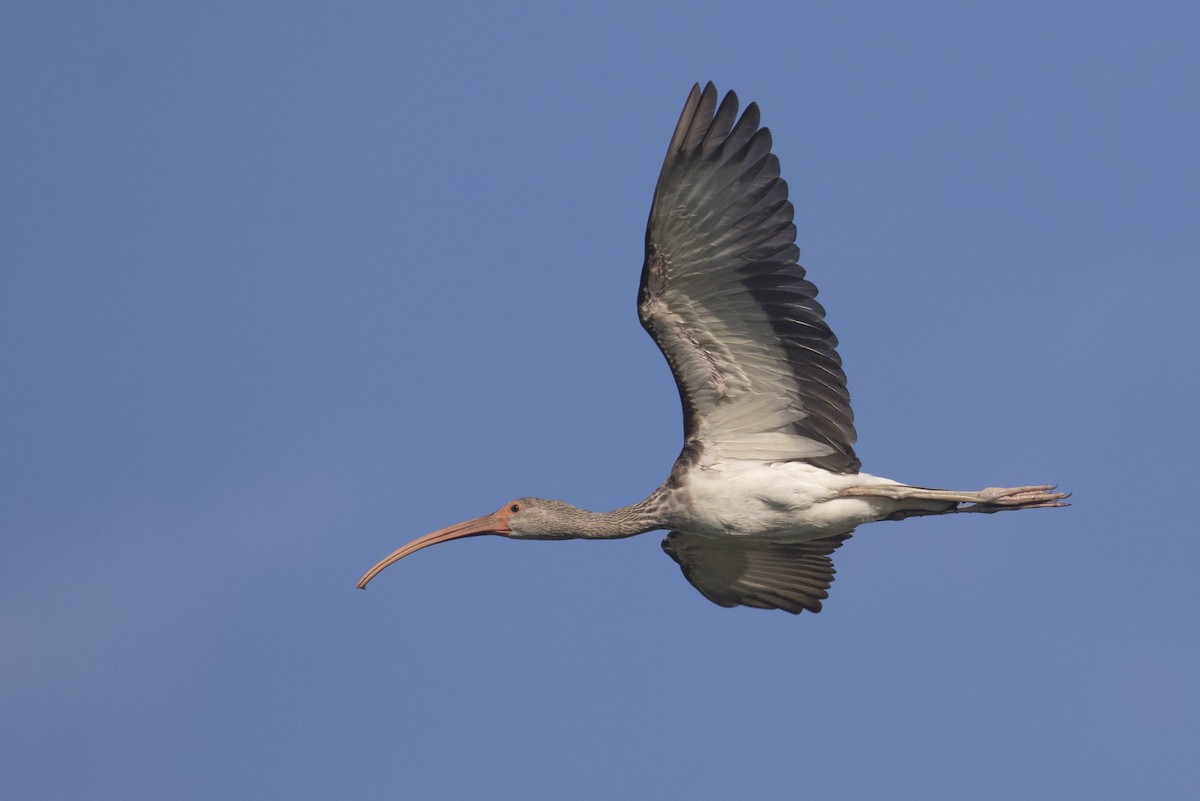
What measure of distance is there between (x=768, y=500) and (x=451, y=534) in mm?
4162

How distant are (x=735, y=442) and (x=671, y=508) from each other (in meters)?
1.02

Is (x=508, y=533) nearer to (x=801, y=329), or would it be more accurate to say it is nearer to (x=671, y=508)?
(x=671, y=508)

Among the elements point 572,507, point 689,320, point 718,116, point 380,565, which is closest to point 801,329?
point 689,320

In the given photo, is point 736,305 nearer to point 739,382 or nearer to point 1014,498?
point 739,382

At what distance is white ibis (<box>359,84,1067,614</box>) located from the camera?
16266mm

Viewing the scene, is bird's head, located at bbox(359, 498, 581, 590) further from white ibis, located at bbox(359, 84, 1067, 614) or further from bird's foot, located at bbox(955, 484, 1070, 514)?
bird's foot, located at bbox(955, 484, 1070, 514)

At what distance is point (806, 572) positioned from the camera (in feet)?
64.5

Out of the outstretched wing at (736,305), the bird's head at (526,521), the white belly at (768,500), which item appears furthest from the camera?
the bird's head at (526,521)

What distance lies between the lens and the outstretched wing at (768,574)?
19.4 metres

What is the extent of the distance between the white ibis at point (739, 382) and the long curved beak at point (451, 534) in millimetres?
30

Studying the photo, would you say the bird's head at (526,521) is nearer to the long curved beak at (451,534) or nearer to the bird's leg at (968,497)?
the long curved beak at (451,534)

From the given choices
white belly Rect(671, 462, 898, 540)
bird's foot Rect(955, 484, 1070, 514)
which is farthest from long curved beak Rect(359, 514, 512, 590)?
bird's foot Rect(955, 484, 1070, 514)

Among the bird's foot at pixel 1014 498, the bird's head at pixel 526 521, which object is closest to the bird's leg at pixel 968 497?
the bird's foot at pixel 1014 498

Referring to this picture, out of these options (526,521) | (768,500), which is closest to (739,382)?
(768,500)
